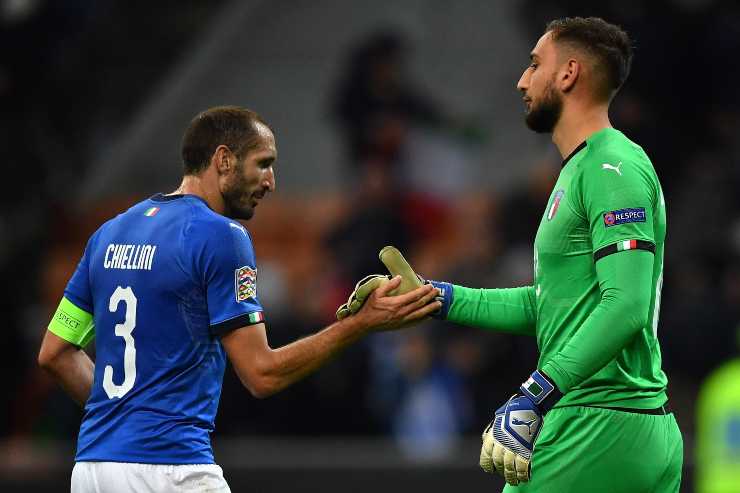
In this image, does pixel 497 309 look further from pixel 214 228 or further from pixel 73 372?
pixel 73 372

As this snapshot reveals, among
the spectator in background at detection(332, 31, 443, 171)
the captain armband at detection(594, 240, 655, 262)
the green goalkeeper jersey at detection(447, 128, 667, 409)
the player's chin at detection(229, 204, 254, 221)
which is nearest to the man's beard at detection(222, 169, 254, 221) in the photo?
the player's chin at detection(229, 204, 254, 221)

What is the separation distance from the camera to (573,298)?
4379 millimetres

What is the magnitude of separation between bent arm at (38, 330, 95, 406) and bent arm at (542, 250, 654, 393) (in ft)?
5.70

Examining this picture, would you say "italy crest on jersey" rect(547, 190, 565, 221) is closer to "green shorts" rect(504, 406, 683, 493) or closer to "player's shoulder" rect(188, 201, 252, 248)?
"green shorts" rect(504, 406, 683, 493)

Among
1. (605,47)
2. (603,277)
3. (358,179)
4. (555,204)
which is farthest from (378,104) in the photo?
(603,277)

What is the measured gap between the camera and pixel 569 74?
4520mm

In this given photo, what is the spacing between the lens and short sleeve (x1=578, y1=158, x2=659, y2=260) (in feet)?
13.6

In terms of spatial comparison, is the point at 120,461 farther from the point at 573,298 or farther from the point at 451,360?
the point at 451,360

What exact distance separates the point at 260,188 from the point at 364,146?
7.18 metres

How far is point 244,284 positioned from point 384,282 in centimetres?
57

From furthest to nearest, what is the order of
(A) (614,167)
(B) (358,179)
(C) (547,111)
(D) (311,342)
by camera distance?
(B) (358,179), (C) (547,111), (D) (311,342), (A) (614,167)

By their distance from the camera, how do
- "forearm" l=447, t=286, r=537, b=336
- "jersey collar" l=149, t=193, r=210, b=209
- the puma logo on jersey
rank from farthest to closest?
"forearm" l=447, t=286, r=537, b=336 → "jersey collar" l=149, t=193, r=210, b=209 → the puma logo on jersey

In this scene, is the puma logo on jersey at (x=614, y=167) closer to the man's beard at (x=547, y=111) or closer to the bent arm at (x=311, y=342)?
the man's beard at (x=547, y=111)

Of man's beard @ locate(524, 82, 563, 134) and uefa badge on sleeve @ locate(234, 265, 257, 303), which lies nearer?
uefa badge on sleeve @ locate(234, 265, 257, 303)
